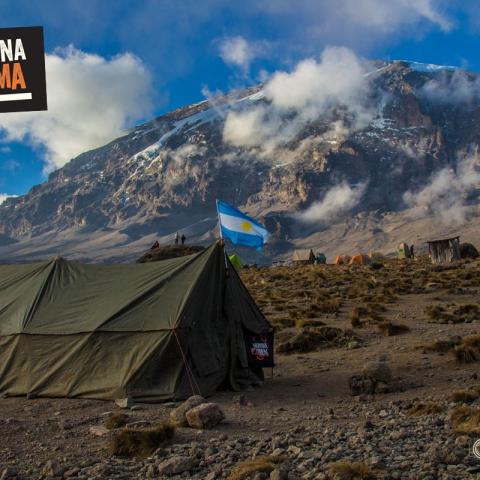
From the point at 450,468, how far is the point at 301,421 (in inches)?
137

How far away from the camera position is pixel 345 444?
780cm

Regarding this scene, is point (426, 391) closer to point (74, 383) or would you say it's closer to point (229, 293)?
point (229, 293)

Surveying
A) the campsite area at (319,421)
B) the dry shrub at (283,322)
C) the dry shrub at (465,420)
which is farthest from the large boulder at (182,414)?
the dry shrub at (283,322)

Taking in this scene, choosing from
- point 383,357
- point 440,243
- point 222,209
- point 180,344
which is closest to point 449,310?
point 383,357

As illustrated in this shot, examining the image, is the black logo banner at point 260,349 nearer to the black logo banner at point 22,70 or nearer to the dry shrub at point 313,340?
the dry shrub at point 313,340

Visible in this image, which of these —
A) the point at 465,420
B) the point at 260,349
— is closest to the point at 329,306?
the point at 260,349

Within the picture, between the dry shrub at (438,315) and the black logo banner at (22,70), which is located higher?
the black logo banner at (22,70)

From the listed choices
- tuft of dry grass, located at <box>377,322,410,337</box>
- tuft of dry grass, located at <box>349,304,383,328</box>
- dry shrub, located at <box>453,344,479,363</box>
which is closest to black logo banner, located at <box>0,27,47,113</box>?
dry shrub, located at <box>453,344,479,363</box>

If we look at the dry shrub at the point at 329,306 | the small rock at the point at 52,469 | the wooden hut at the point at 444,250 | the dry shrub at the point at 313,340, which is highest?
the wooden hut at the point at 444,250

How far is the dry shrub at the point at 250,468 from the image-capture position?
6762 millimetres

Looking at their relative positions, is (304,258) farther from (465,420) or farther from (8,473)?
(8,473)

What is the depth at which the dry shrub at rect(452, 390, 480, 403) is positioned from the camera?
9758 millimetres

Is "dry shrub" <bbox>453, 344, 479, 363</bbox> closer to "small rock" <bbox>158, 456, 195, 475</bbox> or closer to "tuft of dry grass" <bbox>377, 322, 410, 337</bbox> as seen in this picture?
"tuft of dry grass" <bbox>377, 322, 410, 337</bbox>

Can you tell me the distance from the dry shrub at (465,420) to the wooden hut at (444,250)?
45493 millimetres
